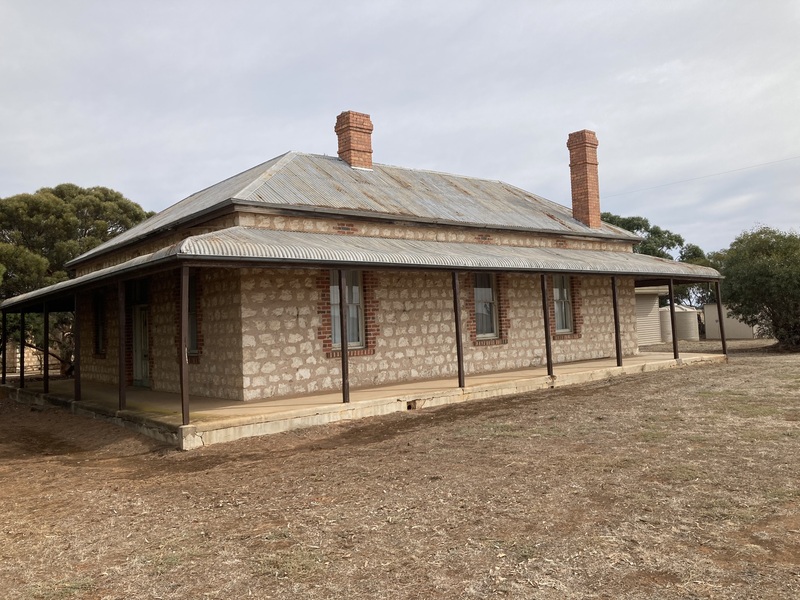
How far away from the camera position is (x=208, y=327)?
36.3ft

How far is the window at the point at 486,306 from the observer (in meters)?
13.8

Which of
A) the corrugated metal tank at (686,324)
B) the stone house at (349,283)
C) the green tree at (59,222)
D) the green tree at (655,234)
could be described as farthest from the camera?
the green tree at (655,234)

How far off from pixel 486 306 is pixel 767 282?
9636 mm

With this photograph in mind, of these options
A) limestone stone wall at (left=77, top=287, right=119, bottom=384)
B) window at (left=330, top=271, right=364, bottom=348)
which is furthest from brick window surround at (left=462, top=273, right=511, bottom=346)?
limestone stone wall at (left=77, top=287, right=119, bottom=384)

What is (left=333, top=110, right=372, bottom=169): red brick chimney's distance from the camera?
50.0ft

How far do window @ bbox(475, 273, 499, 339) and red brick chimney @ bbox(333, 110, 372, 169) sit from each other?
420 centimetres

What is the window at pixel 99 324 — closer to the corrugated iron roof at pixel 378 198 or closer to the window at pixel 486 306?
the corrugated iron roof at pixel 378 198

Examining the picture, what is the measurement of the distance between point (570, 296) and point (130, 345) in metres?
10.5

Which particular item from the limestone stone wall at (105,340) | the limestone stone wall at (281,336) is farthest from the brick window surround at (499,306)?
the limestone stone wall at (105,340)

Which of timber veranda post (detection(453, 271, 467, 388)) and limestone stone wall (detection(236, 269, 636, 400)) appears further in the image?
timber veranda post (detection(453, 271, 467, 388))

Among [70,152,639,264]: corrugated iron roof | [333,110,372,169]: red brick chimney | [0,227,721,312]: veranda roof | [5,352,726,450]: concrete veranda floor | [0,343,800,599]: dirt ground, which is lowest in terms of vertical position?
[0,343,800,599]: dirt ground

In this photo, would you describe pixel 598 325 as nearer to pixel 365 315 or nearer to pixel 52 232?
pixel 365 315

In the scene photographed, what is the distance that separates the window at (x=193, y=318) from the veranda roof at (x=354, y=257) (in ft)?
5.20

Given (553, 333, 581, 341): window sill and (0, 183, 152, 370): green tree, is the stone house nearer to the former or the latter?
(553, 333, 581, 341): window sill
